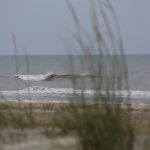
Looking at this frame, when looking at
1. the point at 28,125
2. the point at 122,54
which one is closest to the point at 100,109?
the point at 122,54

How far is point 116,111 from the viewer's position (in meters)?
3.52

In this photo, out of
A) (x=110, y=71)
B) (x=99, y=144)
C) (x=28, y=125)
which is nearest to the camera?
(x=99, y=144)

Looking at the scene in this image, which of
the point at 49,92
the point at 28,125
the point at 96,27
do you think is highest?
the point at 96,27

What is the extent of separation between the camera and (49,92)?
24.0 metres

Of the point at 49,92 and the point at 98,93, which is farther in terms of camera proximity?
the point at 49,92

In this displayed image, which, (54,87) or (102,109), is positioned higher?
(102,109)

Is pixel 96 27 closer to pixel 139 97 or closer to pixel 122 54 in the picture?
pixel 122 54

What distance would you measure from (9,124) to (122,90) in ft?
4.47

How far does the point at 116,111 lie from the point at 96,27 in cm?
64

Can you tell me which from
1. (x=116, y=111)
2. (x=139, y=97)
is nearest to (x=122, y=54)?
(x=116, y=111)

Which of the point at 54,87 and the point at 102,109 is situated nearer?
the point at 102,109

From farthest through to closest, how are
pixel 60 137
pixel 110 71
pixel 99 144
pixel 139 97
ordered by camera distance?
pixel 139 97 < pixel 60 137 < pixel 110 71 < pixel 99 144

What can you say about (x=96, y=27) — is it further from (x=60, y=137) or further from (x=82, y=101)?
(x=60, y=137)

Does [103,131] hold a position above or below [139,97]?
above
